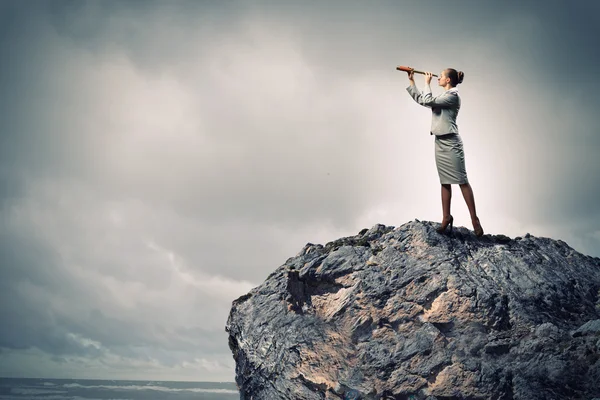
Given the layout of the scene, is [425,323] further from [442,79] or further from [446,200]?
[442,79]

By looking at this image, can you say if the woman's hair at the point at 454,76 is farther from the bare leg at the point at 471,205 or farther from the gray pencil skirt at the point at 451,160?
the bare leg at the point at 471,205

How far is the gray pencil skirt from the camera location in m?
12.0

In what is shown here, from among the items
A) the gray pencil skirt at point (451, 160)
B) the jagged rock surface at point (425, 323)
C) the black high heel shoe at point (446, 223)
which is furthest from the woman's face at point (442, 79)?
the jagged rock surface at point (425, 323)

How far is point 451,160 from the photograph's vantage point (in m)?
12.0

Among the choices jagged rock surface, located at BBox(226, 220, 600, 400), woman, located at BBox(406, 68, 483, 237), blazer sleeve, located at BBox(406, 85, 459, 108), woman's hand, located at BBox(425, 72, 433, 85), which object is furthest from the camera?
woman's hand, located at BBox(425, 72, 433, 85)

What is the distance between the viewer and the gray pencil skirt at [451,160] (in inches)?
472

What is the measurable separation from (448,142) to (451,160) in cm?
46

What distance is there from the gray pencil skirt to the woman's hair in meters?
1.36

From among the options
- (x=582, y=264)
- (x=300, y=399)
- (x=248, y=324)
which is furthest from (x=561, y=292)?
(x=248, y=324)

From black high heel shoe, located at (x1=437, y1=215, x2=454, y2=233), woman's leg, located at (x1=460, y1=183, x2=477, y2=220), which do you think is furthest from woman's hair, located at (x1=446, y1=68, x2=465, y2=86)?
black high heel shoe, located at (x1=437, y1=215, x2=454, y2=233)

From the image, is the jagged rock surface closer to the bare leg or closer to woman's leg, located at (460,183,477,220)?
the bare leg

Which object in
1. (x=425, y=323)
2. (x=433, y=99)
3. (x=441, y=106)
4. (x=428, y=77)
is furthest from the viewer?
(x=428, y=77)

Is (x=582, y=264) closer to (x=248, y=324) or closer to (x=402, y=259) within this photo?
(x=402, y=259)

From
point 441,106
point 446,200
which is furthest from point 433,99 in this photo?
point 446,200
